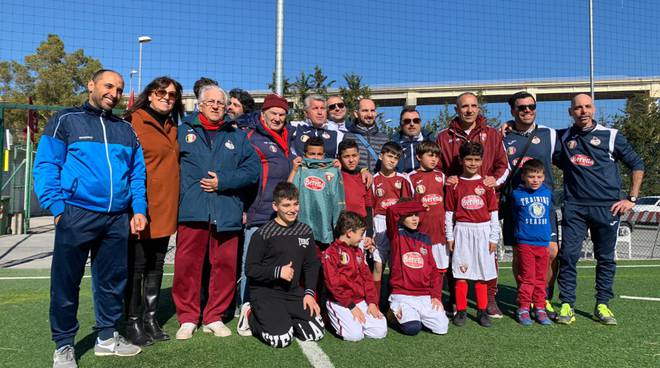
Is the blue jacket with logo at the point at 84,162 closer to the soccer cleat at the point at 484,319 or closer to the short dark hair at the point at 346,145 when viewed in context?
the short dark hair at the point at 346,145

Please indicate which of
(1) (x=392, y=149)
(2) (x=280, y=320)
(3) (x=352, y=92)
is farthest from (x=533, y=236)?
(3) (x=352, y=92)

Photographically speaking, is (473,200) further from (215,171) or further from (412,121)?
(215,171)

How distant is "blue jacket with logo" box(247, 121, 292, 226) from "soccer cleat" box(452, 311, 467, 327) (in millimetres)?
2040

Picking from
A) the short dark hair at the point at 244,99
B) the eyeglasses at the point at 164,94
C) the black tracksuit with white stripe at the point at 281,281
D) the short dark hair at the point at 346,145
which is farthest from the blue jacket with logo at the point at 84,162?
the short dark hair at the point at 244,99

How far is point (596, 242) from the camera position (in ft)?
16.2

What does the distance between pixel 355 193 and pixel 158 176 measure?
1.88 meters

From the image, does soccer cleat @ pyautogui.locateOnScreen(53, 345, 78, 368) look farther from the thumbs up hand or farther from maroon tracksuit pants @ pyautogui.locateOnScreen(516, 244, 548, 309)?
maroon tracksuit pants @ pyautogui.locateOnScreen(516, 244, 548, 309)

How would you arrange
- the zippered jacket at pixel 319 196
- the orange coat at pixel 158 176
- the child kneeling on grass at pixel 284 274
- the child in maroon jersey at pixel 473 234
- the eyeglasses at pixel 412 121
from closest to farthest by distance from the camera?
the orange coat at pixel 158 176
the child kneeling on grass at pixel 284 274
the zippered jacket at pixel 319 196
the child in maroon jersey at pixel 473 234
the eyeglasses at pixel 412 121

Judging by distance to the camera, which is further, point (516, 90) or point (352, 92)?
point (516, 90)

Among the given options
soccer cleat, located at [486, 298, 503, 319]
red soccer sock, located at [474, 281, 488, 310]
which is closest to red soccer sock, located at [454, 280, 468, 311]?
red soccer sock, located at [474, 281, 488, 310]

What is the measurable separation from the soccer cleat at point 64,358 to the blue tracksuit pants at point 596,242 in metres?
4.34

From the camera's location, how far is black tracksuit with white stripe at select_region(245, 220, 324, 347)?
13.4 ft

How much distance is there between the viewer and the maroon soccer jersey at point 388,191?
4.97m

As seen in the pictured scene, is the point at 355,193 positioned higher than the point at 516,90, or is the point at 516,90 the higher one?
the point at 516,90
